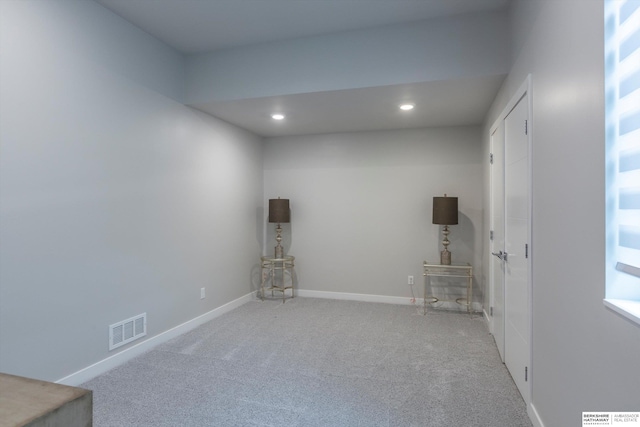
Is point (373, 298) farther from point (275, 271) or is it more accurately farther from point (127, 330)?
point (127, 330)

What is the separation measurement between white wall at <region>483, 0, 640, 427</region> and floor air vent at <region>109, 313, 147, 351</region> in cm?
295

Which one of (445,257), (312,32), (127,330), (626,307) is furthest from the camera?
(445,257)

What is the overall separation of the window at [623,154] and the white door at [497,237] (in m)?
1.74

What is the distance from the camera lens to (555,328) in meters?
1.54

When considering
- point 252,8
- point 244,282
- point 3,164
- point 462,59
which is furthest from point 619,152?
point 244,282

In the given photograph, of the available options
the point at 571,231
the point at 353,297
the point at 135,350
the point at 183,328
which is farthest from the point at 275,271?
the point at 571,231

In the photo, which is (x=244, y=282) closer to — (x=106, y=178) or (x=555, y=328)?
(x=106, y=178)

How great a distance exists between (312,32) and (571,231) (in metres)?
2.54

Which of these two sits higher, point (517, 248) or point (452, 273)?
point (517, 248)

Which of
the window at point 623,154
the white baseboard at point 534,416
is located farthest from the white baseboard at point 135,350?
the window at point 623,154

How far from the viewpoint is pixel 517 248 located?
224 centimetres

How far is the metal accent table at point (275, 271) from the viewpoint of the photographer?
4508 millimetres

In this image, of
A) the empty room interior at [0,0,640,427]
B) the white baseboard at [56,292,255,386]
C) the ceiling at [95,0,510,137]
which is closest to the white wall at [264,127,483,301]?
the empty room interior at [0,0,640,427]

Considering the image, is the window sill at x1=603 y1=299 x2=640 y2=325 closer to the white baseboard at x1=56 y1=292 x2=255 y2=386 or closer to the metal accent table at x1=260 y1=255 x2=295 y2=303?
the white baseboard at x1=56 y1=292 x2=255 y2=386
